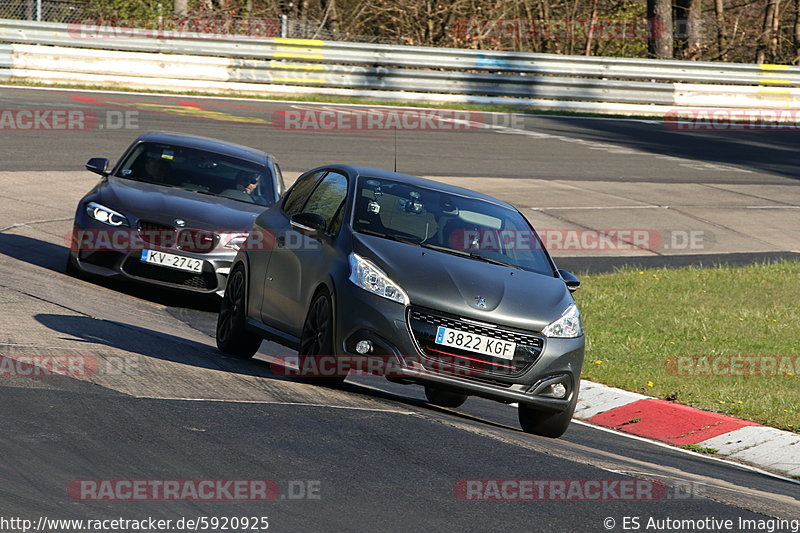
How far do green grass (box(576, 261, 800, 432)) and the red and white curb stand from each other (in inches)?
7.5

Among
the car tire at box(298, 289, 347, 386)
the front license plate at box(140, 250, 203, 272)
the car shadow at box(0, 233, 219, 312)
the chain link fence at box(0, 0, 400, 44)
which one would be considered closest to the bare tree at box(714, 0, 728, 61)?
the chain link fence at box(0, 0, 400, 44)

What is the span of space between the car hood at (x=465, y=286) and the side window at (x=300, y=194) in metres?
1.39

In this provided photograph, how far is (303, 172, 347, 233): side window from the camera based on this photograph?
920cm

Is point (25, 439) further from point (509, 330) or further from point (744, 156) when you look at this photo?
point (744, 156)

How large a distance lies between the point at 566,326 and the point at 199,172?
6124 millimetres

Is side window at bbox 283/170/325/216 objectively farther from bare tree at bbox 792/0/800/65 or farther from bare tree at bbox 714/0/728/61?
bare tree at bbox 792/0/800/65

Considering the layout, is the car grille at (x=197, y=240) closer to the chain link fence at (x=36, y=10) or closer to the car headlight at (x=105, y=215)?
the car headlight at (x=105, y=215)

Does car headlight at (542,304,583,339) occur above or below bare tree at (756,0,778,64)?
below

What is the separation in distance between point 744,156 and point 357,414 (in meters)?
21.9

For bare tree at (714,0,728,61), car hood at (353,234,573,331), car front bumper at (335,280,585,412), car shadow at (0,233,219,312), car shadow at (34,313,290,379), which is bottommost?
car shadow at (0,233,219,312)

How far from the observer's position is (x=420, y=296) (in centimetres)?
801

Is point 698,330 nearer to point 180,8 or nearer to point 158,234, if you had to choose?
point 158,234

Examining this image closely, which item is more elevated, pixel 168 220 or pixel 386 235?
pixel 386 235

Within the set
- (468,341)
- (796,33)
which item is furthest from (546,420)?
(796,33)
